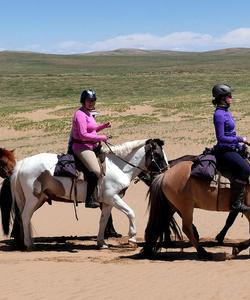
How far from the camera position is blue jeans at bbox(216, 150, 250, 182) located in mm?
8891

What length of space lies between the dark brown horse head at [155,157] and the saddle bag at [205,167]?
1.38 m

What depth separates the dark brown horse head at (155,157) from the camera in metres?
10.6

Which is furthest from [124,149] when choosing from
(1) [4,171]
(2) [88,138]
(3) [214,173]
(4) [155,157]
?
(1) [4,171]

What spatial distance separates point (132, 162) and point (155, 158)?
0.45 meters

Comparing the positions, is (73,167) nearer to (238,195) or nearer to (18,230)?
(18,230)

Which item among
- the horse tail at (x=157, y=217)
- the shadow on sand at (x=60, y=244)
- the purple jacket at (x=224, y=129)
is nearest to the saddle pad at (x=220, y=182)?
the purple jacket at (x=224, y=129)

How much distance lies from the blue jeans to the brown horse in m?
0.33

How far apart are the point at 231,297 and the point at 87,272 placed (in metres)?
2.41

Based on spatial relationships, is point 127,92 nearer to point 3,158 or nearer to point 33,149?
point 33,149

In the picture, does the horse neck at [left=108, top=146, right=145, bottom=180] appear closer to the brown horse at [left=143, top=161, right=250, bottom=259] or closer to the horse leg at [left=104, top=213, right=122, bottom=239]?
the brown horse at [left=143, top=161, right=250, bottom=259]

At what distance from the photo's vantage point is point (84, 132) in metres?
10.1

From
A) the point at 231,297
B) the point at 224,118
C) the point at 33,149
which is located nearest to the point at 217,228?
the point at 224,118

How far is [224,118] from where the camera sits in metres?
8.77

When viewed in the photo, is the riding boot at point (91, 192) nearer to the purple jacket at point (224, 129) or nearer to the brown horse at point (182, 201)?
the brown horse at point (182, 201)
